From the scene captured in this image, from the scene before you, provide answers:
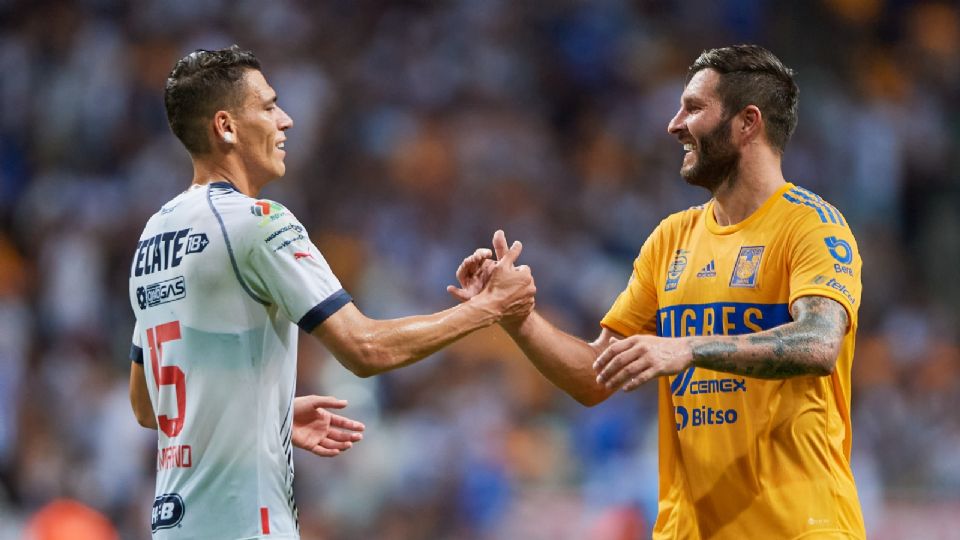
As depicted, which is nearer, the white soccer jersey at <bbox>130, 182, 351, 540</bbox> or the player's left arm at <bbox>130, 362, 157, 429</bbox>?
the white soccer jersey at <bbox>130, 182, 351, 540</bbox>

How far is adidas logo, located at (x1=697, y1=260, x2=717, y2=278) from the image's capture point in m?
5.40

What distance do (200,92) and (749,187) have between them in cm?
222

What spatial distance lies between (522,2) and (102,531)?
8826 mm

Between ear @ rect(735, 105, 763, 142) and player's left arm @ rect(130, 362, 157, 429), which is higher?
ear @ rect(735, 105, 763, 142)

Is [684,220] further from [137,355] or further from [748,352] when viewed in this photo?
[137,355]

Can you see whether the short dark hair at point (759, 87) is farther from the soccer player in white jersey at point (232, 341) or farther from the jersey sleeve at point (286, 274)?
the jersey sleeve at point (286, 274)

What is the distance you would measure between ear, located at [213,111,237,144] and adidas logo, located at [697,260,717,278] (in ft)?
6.32

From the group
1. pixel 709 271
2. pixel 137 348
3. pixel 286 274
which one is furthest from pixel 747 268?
pixel 137 348

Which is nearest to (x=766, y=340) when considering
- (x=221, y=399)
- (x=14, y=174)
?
(x=221, y=399)

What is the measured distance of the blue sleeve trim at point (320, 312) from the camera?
4938 millimetres

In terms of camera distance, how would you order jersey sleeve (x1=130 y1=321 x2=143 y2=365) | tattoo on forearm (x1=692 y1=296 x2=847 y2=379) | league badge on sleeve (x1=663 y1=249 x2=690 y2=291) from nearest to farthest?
tattoo on forearm (x1=692 y1=296 x2=847 y2=379) < jersey sleeve (x1=130 y1=321 x2=143 y2=365) < league badge on sleeve (x1=663 y1=249 x2=690 y2=291)

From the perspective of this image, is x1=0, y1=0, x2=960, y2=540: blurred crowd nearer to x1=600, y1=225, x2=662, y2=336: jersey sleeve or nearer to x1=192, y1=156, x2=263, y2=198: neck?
x1=600, y1=225, x2=662, y2=336: jersey sleeve

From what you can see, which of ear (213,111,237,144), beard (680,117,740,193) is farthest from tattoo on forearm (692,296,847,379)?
ear (213,111,237,144)

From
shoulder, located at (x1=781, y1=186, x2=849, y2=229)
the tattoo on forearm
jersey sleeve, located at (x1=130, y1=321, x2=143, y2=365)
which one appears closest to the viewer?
the tattoo on forearm
